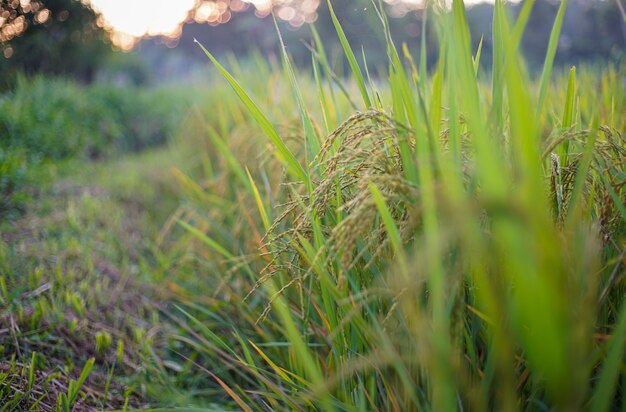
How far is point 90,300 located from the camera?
6.27 ft

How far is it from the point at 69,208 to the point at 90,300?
1145mm

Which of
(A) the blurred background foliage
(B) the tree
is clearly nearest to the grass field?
(A) the blurred background foliage

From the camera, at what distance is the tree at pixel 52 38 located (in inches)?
164

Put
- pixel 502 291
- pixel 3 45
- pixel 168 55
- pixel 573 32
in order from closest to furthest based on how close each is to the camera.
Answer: pixel 502 291 → pixel 3 45 → pixel 573 32 → pixel 168 55

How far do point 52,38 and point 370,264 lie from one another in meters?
6.91

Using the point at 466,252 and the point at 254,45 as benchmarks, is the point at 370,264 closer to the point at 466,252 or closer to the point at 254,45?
the point at 466,252

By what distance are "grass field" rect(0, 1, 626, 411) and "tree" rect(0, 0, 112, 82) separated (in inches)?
67.1

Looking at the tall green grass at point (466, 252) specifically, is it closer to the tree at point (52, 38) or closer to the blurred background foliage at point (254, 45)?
the blurred background foliage at point (254, 45)

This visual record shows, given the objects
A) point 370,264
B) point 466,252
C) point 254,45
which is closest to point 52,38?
point 254,45

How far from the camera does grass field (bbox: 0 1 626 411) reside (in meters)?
0.61

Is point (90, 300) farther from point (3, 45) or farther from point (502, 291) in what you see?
point (3, 45)

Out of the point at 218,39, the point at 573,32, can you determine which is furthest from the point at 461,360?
the point at 218,39

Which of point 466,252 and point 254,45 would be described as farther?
point 254,45

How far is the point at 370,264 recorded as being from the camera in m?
0.80
